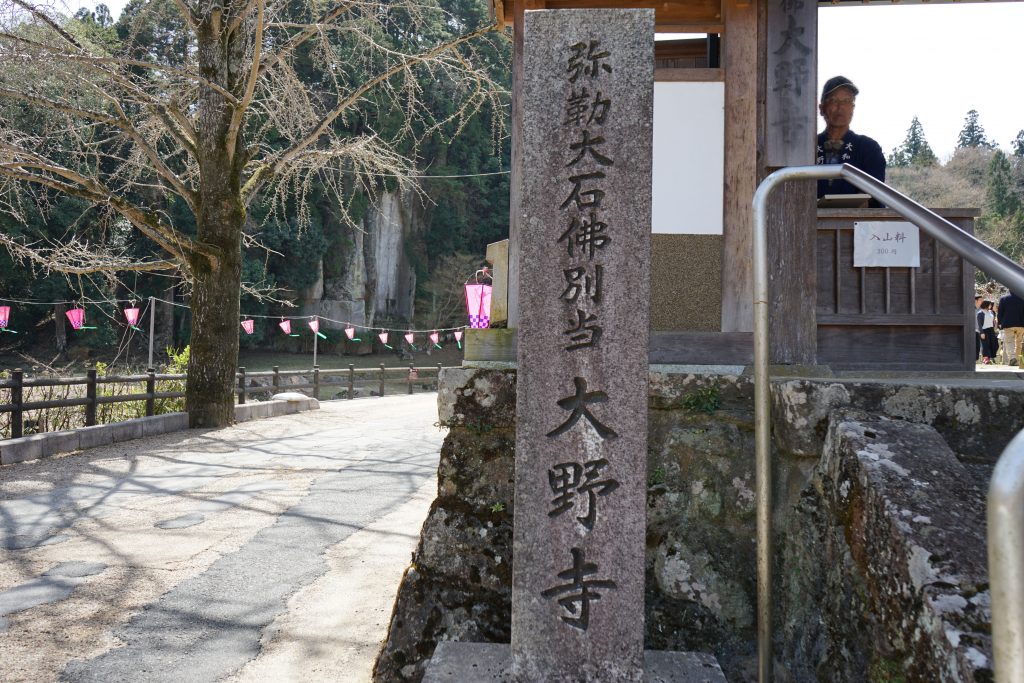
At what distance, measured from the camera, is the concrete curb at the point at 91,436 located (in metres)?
7.34

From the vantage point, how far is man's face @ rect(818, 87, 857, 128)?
4.72 meters

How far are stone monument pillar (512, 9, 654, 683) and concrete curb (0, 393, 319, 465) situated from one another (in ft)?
22.9

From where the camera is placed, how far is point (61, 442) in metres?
7.96

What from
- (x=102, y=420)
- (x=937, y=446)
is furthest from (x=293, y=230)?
(x=937, y=446)

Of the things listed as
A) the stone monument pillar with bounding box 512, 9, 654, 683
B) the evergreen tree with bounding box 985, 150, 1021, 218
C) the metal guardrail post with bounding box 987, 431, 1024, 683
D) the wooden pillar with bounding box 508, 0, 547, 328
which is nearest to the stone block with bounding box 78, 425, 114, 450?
the wooden pillar with bounding box 508, 0, 547, 328

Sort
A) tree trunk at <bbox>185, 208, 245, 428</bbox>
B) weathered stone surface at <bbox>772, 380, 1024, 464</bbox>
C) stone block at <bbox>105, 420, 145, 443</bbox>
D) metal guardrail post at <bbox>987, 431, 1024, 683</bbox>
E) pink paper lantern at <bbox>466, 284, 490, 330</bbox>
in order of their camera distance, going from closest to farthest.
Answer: metal guardrail post at <bbox>987, 431, 1024, 683</bbox> → weathered stone surface at <bbox>772, 380, 1024, 464</bbox> → stone block at <bbox>105, 420, 145, 443</bbox> → tree trunk at <bbox>185, 208, 245, 428</bbox> → pink paper lantern at <bbox>466, 284, 490, 330</bbox>

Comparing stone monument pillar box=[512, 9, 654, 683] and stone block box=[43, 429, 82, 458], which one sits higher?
stone monument pillar box=[512, 9, 654, 683]

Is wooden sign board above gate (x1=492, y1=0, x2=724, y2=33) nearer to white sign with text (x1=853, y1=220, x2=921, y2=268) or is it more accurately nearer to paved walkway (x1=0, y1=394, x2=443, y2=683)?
white sign with text (x1=853, y1=220, x2=921, y2=268)

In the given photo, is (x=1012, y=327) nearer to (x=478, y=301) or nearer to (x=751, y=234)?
(x=751, y=234)

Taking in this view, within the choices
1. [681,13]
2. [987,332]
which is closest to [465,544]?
[681,13]

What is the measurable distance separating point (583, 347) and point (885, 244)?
106 inches

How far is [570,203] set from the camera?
238 cm

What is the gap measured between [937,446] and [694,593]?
110 cm

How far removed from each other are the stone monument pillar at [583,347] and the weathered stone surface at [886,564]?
0.65 metres
